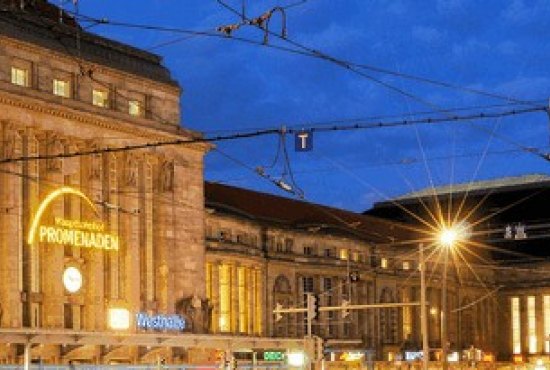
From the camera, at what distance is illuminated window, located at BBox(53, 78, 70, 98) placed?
69.3 m

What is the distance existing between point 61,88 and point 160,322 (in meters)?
14.3

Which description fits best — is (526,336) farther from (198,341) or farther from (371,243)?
(198,341)

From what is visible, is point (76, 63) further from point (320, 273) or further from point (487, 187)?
point (487, 187)

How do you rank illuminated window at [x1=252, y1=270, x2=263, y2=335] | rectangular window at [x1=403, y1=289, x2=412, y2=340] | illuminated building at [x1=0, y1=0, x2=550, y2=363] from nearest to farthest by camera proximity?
illuminated building at [x1=0, y1=0, x2=550, y2=363] → illuminated window at [x1=252, y1=270, x2=263, y2=335] → rectangular window at [x1=403, y1=289, x2=412, y2=340]

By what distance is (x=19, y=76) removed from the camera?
67125mm

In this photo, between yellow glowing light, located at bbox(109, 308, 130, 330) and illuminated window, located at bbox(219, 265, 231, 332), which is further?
illuminated window, located at bbox(219, 265, 231, 332)

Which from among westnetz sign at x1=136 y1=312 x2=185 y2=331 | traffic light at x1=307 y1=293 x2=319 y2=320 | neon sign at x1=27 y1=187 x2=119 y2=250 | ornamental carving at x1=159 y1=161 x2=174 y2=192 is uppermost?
ornamental carving at x1=159 y1=161 x2=174 y2=192

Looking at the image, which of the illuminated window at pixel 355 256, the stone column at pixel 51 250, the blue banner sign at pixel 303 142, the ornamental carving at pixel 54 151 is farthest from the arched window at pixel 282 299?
the blue banner sign at pixel 303 142

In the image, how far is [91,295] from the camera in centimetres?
7075

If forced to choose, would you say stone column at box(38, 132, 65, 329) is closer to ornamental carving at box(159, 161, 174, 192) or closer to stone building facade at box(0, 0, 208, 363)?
stone building facade at box(0, 0, 208, 363)

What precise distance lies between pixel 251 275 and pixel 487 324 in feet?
194

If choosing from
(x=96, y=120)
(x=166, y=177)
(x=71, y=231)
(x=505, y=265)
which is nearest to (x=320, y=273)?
(x=166, y=177)

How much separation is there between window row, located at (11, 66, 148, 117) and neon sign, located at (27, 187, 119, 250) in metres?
5.41

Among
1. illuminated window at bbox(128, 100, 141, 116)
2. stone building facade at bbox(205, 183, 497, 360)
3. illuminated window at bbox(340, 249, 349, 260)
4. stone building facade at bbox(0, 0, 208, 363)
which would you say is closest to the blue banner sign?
stone building facade at bbox(0, 0, 208, 363)
